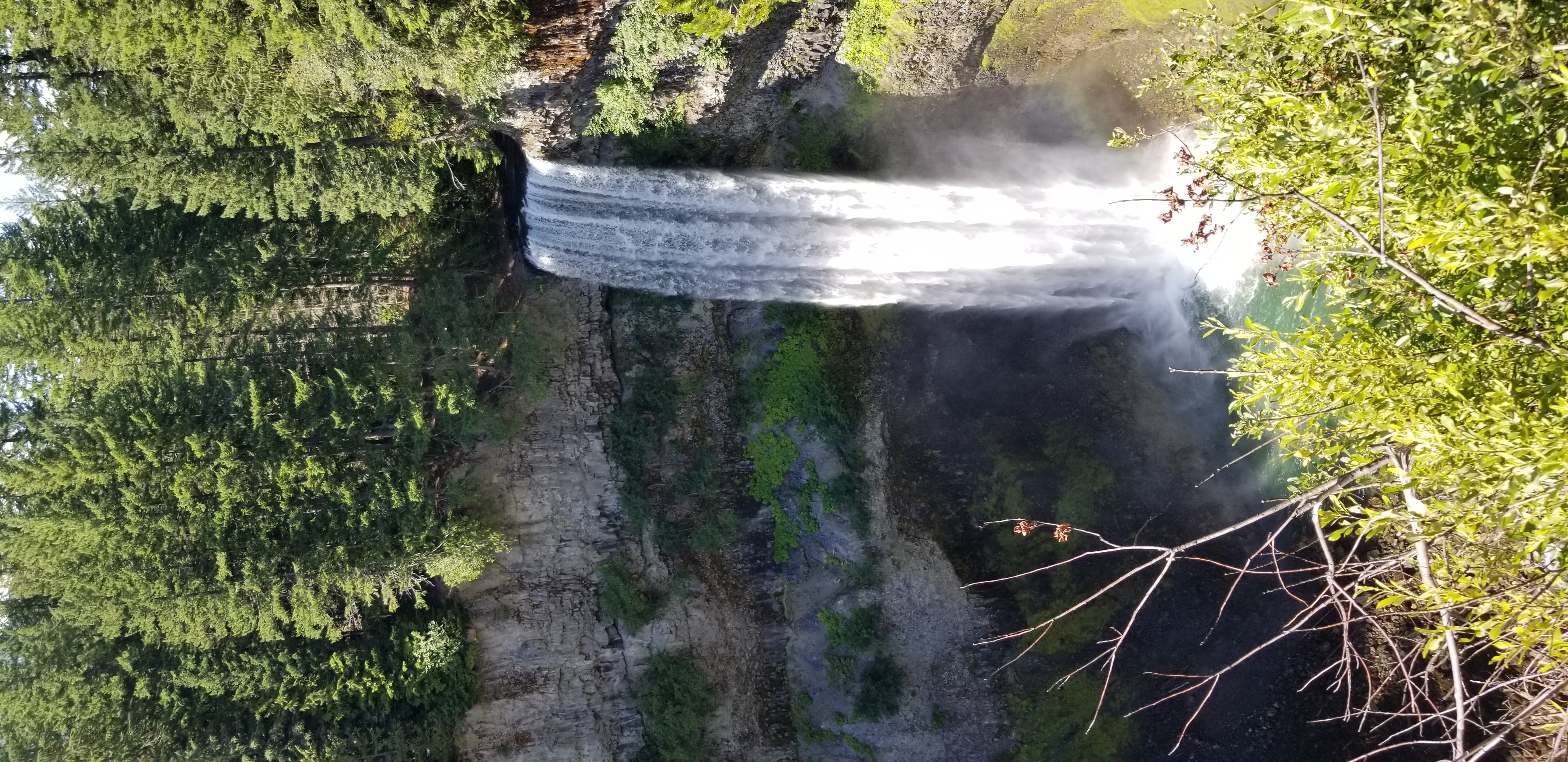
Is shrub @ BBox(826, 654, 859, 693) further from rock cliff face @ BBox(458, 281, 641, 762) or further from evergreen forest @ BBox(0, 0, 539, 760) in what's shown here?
evergreen forest @ BBox(0, 0, 539, 760)

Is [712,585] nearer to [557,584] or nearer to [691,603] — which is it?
[691,603]

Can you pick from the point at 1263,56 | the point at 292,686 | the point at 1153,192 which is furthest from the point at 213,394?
the point at 1153,192

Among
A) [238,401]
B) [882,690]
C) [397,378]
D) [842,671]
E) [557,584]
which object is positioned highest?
[397,378]

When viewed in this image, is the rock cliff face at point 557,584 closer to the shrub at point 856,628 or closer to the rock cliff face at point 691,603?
the rock cliff face at point 691,603

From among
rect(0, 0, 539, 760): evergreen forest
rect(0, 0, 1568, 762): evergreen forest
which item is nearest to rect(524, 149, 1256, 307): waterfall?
rect(0, 0, 1568, 762): evergreen forest

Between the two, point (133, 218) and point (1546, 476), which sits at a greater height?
point (133, 218)

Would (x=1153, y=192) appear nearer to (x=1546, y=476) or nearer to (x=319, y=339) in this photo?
(x=1546, y=476)

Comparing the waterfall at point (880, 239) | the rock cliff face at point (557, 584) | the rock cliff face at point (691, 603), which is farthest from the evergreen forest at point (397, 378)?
the waterfall at point (880, 239)

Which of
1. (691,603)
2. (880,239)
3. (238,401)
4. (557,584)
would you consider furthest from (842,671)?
(238,401)
